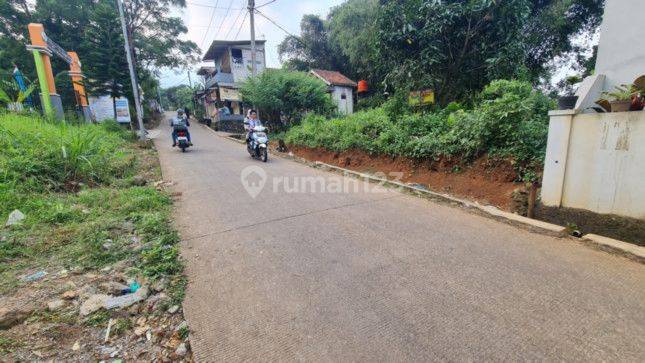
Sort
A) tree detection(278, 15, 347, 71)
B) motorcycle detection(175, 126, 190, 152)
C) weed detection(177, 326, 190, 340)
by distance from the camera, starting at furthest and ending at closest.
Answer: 1. tree detection(278, 15, 347, 71)
2. motorcycle detection(175, 126, 190, 152)
3. weed detection(177, 326, 190, 340)

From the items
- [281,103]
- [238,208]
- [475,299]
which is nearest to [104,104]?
[281,103]

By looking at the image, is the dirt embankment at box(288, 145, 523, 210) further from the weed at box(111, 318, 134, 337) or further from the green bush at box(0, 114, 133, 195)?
the green bush at box(0, 114, 133, 195)

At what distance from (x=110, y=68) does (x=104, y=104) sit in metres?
6.70

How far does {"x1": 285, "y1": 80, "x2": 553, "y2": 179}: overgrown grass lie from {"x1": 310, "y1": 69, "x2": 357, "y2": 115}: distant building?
1576 centimetres

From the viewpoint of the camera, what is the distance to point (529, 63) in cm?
1453

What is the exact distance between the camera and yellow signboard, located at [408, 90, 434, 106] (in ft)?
29.4

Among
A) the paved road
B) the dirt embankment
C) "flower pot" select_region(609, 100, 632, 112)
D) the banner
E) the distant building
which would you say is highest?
the distant building

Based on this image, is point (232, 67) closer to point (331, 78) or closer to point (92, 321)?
point (331, 78)

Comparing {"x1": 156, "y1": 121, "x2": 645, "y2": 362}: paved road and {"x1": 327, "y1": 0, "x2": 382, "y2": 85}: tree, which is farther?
{"x1": 327, "y1": 0, "x2": 382, "y2": 85}: tree

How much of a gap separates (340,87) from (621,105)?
24.1m

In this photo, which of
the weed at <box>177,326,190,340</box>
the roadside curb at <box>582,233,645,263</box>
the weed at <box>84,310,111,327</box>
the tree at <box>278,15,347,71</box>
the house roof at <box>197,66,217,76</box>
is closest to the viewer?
the weed at <box>177,326,190,340</box>

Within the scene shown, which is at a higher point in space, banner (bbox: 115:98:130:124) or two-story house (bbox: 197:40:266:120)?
two-story house (bbox: 197:40:266:120)

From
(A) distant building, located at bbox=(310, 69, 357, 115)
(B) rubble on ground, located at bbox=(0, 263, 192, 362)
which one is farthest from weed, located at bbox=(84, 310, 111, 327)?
(A) distant building, located at bbox=(310, 69, 357, 115)

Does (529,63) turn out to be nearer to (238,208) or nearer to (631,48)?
(631,48)
